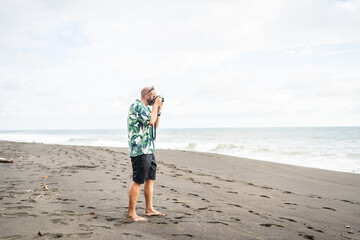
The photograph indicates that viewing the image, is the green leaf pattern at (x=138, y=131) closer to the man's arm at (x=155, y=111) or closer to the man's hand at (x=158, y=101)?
the man's arm at (x=155, y=111)

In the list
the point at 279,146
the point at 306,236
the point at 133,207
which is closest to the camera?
the point at 306,236

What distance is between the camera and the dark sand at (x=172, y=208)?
3303mm

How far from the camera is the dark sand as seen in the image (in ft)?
10.8

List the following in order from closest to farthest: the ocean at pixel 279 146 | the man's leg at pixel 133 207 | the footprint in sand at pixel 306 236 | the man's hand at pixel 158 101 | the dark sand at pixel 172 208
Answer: the dark sand at pixel 172 208 < the footprint in sand at pixel 306 236 < the man's leg at pixel 133 207 < the man's hand at pixel 158 101 < the ocean at pixel 279 146

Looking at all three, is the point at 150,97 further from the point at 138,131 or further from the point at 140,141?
the point at 140,141

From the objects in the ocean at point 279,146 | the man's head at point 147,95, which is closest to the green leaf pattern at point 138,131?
the man's head at point 147,95

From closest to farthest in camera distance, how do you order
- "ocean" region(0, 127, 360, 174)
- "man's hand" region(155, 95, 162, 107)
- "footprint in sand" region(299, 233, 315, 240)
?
"footprint in sand" region(299, 233, 315, 240)
"man's hand" region(155, 95, 162, 107)
"ocean" region(0, 127, 360, 174)

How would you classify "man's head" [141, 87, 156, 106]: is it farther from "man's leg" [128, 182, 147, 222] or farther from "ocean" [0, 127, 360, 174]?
"ocean" [0, 127, 360, 174]

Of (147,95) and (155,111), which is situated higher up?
(147,95)

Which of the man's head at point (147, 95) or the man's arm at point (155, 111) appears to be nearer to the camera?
the man's arm at point (155, 111)

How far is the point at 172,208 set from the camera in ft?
14.7

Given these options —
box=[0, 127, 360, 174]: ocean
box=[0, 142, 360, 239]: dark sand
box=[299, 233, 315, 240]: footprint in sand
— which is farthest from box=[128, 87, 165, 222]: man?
box=[0, 127, 360, 174]: ocean

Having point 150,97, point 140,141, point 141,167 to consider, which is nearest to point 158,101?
point 150,97

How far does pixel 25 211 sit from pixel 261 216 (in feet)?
12.0
